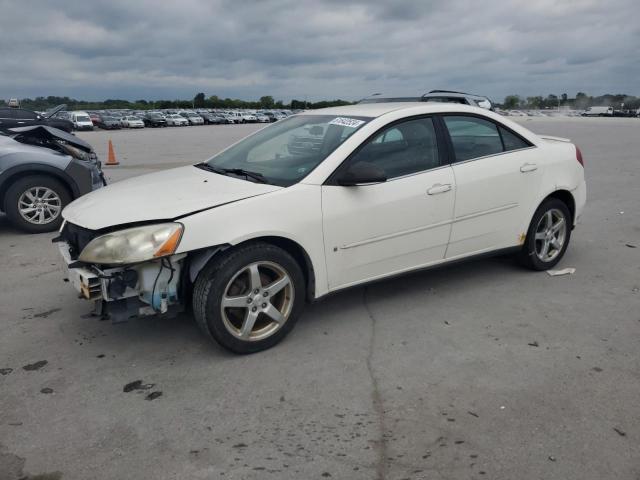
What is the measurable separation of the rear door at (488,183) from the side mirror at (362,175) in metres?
0.88

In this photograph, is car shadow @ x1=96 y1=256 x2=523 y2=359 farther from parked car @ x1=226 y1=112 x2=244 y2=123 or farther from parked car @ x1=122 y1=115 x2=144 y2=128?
parked car @ x1=226 y1=112 x2=244 y2=123

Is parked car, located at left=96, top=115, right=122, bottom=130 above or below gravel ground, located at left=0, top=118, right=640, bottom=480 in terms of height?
above

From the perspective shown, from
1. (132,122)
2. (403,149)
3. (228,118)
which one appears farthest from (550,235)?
(228,118)

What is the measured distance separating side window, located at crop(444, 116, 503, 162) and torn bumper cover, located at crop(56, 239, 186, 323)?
239 centimetres

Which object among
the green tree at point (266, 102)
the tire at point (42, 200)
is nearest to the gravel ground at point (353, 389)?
the tire at point (42, 200)

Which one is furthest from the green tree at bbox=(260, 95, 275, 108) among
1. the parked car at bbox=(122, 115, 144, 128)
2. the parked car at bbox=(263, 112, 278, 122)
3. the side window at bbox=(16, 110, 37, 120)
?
the side window at bbox=(16, 110, 37, 120)

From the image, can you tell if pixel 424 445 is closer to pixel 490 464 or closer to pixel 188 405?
pixel 490 464

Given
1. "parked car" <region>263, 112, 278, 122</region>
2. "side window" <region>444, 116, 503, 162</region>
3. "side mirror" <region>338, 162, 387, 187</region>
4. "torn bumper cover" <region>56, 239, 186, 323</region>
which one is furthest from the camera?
"parked car" <region>263, 112, 278, 122</region>

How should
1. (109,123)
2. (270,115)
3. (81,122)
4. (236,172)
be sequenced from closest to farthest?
(236,172) < (81,122) < (109,123) < (270,115)

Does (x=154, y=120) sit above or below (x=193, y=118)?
below

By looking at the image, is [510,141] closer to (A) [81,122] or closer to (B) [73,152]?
(B) [73,152]

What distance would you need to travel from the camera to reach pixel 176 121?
53562 millimetres

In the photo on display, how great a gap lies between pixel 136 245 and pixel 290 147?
1568mm

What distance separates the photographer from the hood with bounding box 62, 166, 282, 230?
138 inches
